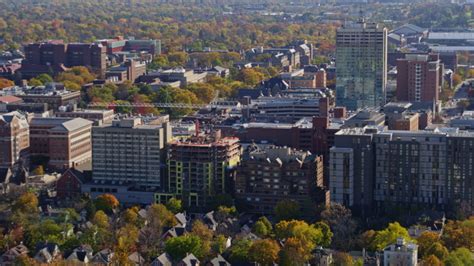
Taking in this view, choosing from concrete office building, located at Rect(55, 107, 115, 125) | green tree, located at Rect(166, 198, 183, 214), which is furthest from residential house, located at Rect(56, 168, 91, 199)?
concrete office building, located at Rect(55, 107, 115, 125)

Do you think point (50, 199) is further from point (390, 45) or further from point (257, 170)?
point (390, 45)

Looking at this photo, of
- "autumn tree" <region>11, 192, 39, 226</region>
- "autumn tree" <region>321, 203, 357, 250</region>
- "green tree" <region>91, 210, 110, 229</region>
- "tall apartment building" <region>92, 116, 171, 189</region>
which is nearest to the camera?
"autumn tree" <region>321, 203, 357, 250</region>

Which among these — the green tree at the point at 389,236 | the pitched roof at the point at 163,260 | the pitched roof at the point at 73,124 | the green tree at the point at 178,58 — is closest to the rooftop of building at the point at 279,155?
the green tree at the point at 389,236

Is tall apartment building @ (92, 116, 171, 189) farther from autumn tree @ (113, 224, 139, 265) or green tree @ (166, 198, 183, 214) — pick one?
autumn tree @ (113, 224, 139, 265)

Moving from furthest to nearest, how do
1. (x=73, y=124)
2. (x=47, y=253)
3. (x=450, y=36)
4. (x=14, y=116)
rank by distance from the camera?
(x=450, y=36) → (x=73, y=124) → (x=14, y=116) → (x=47, y=253)

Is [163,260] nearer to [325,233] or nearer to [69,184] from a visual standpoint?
[325,233]

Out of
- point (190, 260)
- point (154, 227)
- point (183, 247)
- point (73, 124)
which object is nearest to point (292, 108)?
point (73, 124)

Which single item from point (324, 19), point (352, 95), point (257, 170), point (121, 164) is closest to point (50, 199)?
point (121, 164)
